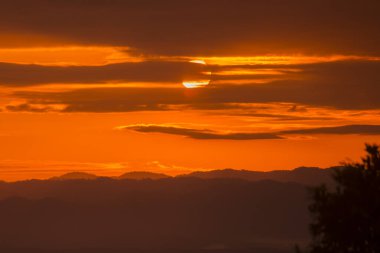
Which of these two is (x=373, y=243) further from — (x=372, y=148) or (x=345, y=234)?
(x=372, y=148)

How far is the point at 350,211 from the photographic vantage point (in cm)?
4509

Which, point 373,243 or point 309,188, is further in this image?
point 309,188

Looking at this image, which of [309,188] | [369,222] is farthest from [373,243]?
[309,188]

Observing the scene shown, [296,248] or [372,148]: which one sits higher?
[372,148]

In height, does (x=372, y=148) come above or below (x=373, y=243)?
above

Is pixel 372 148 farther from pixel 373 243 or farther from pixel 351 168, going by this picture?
pixel 373 243

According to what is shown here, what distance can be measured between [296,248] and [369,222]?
3291 mm

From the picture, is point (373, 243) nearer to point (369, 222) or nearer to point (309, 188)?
point (369, 222)

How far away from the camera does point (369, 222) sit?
147 feet

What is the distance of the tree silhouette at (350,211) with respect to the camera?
147 feet

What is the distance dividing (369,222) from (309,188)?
11.1 ft

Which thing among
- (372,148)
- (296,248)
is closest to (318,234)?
(296,248)

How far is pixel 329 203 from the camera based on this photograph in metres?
46.0

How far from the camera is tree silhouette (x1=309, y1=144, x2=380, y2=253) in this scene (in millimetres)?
44844
